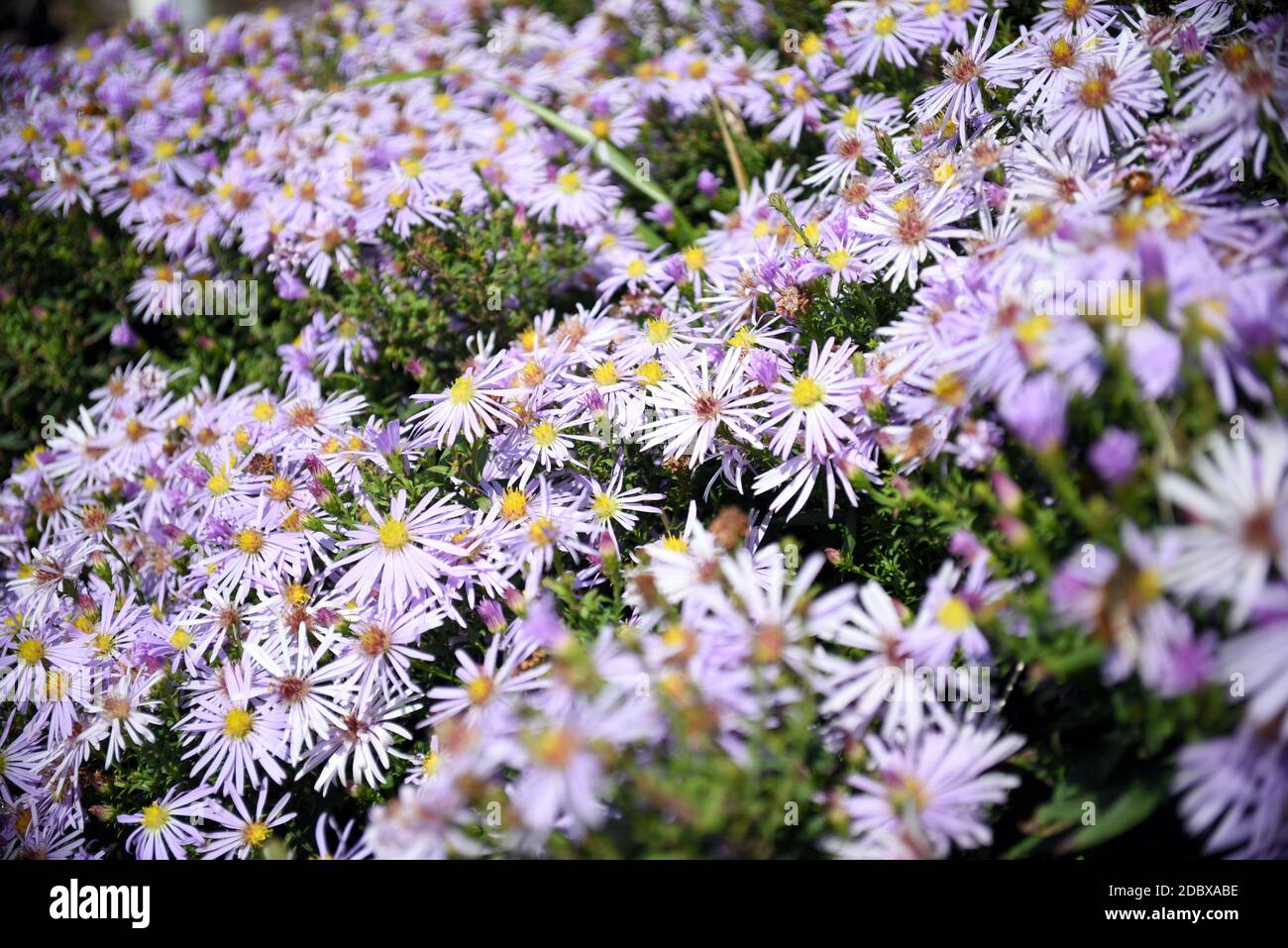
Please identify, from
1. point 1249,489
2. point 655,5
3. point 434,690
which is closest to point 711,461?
point 434,690

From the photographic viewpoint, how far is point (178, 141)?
3.44 meters

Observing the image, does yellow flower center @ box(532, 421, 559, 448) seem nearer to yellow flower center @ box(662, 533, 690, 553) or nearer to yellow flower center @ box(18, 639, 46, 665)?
yellow flower center @ box(662, 533, 690, 553)

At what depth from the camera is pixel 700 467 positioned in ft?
6.98

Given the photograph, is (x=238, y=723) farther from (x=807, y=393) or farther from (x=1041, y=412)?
(x=1041, y=412)

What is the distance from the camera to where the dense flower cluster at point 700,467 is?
1208mm

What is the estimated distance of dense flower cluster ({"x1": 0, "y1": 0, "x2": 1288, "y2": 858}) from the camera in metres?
1.21

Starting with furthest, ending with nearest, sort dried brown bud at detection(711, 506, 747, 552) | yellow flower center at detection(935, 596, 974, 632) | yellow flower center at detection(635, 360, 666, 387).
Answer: yellow flower center at detection(635, 360, 666, 387), dried brown bud at detection(711, 506, 747, 552), yellow flower center at detection(935, 596, 974, 632)

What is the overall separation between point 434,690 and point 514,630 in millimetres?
181

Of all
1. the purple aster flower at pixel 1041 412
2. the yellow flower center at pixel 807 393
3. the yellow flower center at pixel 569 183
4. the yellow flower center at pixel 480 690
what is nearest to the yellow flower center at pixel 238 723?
the yellow flower center at pixel 480 690

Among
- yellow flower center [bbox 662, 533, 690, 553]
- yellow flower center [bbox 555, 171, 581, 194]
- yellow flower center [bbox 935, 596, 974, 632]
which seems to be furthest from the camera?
yellow flower center [bbox 555, 171, 581, 194]

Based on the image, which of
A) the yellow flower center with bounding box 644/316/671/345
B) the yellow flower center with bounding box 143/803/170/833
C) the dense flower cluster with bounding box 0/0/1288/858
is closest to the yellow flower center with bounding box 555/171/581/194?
the dense flower cluster with bounding box 0/0/1288/858

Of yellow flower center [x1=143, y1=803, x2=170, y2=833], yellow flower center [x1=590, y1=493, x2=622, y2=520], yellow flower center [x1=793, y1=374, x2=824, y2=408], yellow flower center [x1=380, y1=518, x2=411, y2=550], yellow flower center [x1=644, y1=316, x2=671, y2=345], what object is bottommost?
yellow flower center [x1=143, y1=803, x2=170, y2=833]

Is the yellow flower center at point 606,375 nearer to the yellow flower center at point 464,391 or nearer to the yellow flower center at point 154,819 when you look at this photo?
the yellow flower center at point 464,391

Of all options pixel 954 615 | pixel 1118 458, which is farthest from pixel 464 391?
pixel 1118 458
